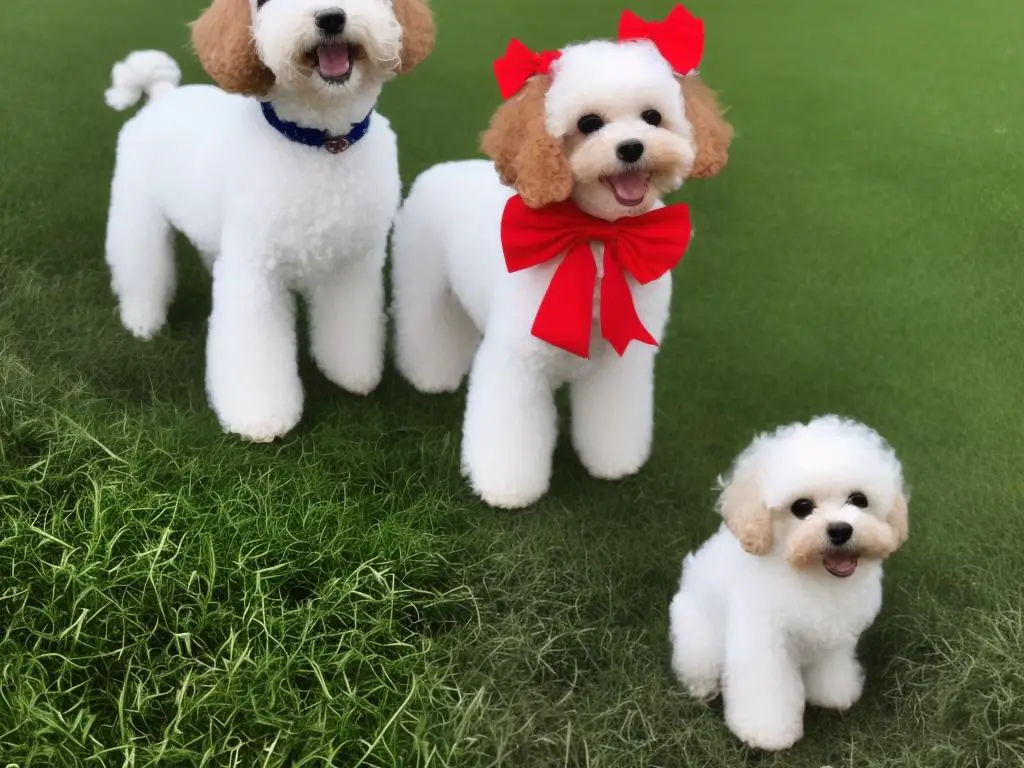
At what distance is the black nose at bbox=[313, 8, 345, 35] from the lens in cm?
170

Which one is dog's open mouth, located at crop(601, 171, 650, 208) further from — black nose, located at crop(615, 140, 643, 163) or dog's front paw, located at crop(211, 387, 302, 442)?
dog's front paw, located at crop(211, 387, 302, 442)

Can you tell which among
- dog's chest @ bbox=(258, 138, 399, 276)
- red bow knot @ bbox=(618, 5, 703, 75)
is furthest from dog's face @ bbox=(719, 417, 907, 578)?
dog's chest @ bbox=(258, 138, 399, 276)

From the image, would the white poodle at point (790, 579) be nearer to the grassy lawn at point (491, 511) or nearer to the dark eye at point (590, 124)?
the grassy lawn at point (491, 511)

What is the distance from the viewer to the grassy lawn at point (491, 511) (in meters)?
1.66

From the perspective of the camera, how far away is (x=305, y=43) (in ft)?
5.65

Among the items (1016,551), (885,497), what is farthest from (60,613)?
(1016,551)

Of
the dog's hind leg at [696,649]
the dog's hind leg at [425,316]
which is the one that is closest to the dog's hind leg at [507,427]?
the dog's hind leg at [425,316]

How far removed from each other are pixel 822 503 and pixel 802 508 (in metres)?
0.04

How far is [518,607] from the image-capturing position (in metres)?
1.95

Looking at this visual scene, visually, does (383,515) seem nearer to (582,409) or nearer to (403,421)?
(403,421)

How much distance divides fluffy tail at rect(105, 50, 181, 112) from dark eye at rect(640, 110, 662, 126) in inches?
63.7

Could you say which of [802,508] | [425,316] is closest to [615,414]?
[425,316]

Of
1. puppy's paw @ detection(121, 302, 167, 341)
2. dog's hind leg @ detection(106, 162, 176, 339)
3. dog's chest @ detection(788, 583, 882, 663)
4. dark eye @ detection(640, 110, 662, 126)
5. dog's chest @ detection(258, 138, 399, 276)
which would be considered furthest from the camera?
puppy's paw @ detection(121, 302, 167, 341)

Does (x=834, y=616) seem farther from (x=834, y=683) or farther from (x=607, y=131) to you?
(x=607, y=131)
